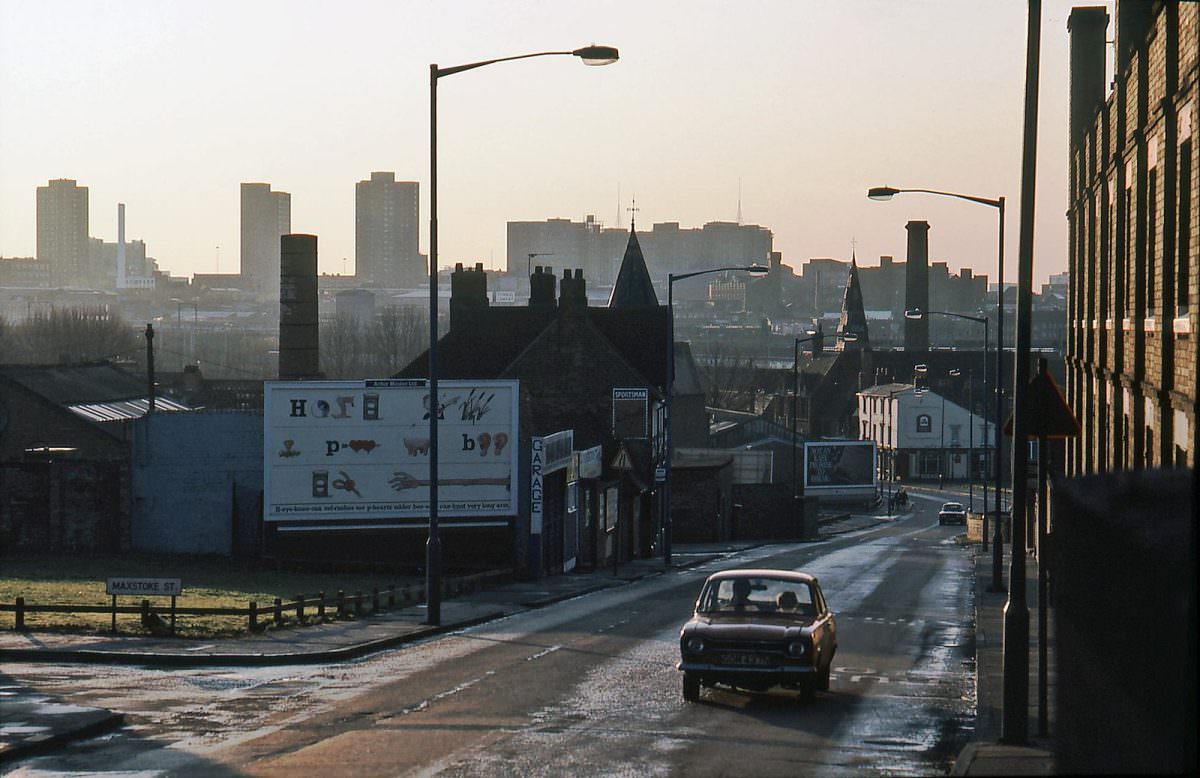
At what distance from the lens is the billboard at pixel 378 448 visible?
44.2m

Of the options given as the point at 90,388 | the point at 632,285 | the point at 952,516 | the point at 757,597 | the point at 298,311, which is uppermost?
the point at 632,285

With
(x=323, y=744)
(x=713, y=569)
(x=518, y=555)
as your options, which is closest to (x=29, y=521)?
(x=518, y=555)

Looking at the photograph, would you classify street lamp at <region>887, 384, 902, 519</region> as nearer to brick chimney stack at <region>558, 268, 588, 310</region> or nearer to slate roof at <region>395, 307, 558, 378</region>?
slate roof at <region>395, 307, 558, 378</region>

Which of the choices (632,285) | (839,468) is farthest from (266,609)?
(839,468)

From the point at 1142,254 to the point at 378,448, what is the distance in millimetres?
26568

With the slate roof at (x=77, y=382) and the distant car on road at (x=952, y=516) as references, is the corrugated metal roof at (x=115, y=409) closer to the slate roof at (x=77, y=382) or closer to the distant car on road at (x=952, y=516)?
the slate roof at (x=77, y=382)

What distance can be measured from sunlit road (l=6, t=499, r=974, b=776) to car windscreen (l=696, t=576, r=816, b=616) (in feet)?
3.72

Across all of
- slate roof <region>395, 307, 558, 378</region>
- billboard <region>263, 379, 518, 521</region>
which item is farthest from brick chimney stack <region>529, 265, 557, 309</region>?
billboard <region>263, 379, 518, 521</region>

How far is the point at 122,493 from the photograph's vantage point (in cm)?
5053

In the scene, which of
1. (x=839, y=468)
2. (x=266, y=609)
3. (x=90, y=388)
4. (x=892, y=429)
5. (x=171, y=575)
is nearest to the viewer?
(x=266, y=609)

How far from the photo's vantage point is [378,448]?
44562 millimetres

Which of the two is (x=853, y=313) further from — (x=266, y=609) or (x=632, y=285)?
(x=266, y=609)

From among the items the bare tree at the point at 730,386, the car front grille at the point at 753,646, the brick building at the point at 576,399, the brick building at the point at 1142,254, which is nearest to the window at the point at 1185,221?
the brick building at the point at 1142,254

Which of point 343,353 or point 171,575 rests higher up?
point 343,353
